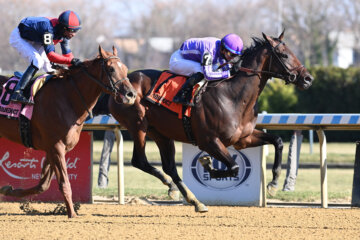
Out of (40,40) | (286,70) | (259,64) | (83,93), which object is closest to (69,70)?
(83,93)

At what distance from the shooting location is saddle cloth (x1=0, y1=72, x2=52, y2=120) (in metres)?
7.65

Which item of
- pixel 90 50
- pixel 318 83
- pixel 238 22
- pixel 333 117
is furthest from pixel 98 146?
pixel 238 22

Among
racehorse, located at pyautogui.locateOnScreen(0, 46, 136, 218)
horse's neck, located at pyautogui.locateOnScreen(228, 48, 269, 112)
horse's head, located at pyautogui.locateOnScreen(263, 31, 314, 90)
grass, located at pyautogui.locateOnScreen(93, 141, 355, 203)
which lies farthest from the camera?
grass, located at pyautogui.locateOnScreen(93, 141, 355, 203)

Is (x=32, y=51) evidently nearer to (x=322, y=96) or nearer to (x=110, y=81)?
(x=110, y=81)

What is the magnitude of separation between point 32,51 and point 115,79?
107 cm

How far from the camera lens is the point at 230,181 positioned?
9.41 meters

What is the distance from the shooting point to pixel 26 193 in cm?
802

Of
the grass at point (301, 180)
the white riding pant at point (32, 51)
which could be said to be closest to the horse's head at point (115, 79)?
the white riding pant at point (32, 51)

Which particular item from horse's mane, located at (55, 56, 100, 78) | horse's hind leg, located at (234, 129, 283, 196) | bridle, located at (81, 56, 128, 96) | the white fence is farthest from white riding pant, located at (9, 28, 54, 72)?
horse's hind leg, located at (234, 129, 283, 196)

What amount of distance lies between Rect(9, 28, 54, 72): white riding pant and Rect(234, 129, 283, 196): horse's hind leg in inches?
96.3

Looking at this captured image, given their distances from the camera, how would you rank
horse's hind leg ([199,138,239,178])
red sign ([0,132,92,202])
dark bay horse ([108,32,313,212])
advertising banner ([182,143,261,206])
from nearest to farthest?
horse's hind leg ([199,138,239,178]), dark bay horse ([108,32,313,212]), advertising banner ([182,143,261,206]), red sign ([0,132,92,202])

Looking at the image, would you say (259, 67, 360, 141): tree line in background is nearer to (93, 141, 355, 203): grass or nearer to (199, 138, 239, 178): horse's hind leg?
(93, 141, 355, 203): grass

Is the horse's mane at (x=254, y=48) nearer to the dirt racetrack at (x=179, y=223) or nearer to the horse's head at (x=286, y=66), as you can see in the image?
the horse's head at (x=286, y=66)

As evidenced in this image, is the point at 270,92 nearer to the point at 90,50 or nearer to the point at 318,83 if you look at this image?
the point at 318,83
